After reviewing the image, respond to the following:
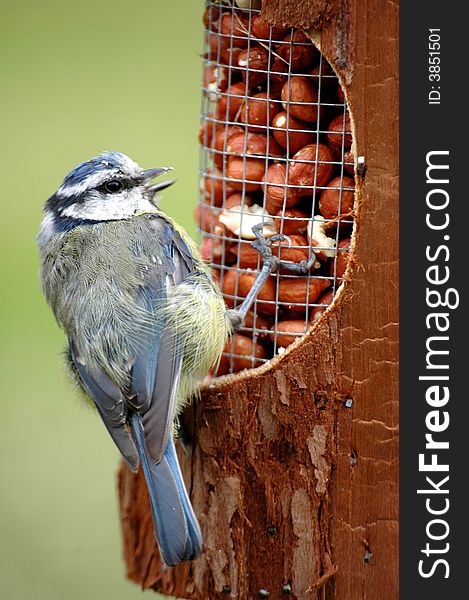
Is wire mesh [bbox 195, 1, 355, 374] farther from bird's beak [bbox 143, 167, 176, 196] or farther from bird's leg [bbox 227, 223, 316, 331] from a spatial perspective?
bird's beak [bbox 143, 167, 176, 196]

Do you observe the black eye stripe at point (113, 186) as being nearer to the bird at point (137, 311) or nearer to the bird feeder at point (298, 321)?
the bird at point (137, 311)

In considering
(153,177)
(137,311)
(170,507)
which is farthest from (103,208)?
(170,507)

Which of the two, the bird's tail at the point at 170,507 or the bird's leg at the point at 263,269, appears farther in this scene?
the bird's leg at the point at 263,269

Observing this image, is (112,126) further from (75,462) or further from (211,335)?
(211,335)

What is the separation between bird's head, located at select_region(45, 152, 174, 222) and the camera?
11.4 feet

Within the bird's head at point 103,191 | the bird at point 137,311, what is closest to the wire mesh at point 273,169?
the bird at point 137,311

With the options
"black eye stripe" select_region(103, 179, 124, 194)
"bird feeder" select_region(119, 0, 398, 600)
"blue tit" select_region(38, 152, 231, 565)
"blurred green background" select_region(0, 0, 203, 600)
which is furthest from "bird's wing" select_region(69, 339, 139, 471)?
"blurred green background" select_region(0, 0, 203, 600)

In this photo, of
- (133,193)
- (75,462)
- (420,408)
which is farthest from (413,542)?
(75,462)

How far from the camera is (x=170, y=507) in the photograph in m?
3.16

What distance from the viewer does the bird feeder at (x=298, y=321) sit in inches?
122

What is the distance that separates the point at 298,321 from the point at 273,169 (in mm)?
496

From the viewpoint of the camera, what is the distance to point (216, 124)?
145 inches

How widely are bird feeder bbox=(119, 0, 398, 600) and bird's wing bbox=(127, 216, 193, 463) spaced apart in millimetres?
235

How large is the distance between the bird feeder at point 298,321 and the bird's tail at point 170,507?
0.26 metres
